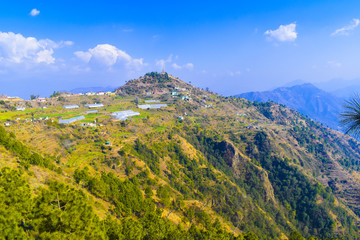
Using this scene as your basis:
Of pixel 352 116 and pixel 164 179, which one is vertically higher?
pixel 352 116

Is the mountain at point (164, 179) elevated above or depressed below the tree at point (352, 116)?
below

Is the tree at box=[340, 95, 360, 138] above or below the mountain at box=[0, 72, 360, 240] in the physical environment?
above

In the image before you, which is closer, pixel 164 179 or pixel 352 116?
pixel 352 116

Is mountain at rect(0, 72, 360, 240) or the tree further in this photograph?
mountain at rect(0, 72, 360, 240)

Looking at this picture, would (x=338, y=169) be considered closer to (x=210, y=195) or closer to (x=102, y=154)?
(x=210, y=195)
